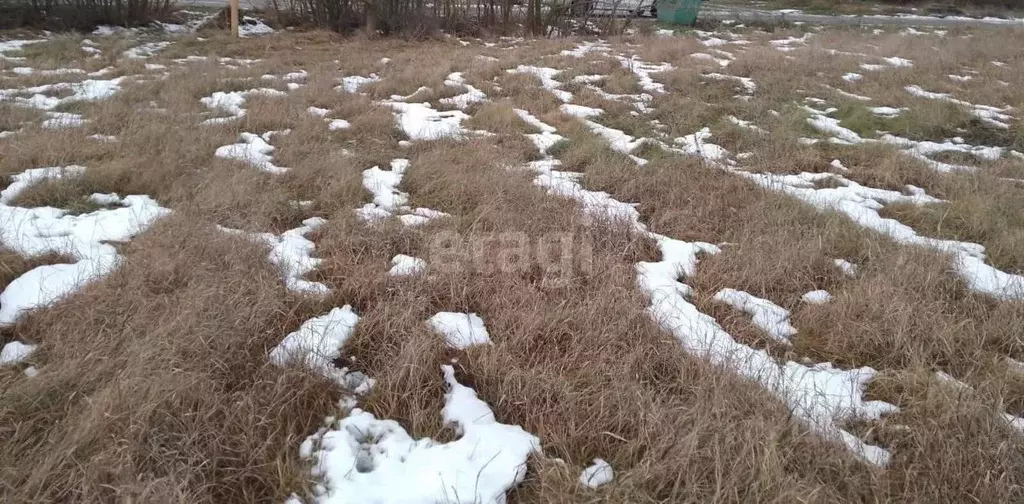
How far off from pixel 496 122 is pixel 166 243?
3.33m

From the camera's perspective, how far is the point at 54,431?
1.75 meters

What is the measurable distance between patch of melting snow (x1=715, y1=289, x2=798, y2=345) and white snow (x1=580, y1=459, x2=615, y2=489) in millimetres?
1150

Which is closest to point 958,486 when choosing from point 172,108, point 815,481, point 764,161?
Result: point 815,481

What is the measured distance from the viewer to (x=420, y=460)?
A: 5.96 feet

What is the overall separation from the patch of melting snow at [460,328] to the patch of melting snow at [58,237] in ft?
5.14

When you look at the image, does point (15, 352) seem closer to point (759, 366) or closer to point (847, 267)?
point (759, 366)

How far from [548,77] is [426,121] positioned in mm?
2558

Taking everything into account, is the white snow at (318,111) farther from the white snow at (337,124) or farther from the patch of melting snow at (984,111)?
the patch of melting snow at (984,111)

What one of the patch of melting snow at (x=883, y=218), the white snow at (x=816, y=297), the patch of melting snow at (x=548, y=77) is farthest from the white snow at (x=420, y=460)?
the patch of melting snow at (x=548, y=77)

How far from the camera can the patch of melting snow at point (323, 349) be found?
7.04 feet

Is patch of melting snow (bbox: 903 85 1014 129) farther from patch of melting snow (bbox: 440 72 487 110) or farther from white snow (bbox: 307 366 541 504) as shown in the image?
white snow (bbox: 307 366 541 504)

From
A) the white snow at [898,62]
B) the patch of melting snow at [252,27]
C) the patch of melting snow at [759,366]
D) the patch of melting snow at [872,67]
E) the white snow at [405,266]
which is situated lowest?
the patch of melting snow at [759,366]

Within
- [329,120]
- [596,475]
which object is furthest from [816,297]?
[329,120]

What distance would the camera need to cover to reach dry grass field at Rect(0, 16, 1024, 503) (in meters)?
1.75
